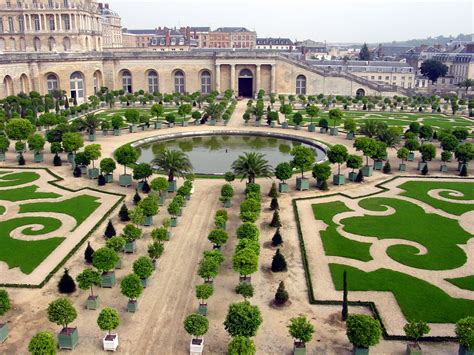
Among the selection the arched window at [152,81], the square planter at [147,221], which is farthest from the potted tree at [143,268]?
the arched window at [152,81]

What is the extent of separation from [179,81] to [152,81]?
5.10 m

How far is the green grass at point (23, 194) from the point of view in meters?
36.2

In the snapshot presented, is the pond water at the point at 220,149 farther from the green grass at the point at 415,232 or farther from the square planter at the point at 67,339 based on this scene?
the square planter at the point at 67,339

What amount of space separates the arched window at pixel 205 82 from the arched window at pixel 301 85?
54.9ft

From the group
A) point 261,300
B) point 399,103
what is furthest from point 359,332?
point 399,103

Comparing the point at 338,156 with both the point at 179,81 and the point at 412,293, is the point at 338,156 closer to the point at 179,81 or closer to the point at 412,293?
the point at 412,293

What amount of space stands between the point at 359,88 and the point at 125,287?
75741mm

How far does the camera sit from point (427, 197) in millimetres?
36812

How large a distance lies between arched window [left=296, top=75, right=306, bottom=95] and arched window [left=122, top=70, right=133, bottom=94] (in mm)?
31424

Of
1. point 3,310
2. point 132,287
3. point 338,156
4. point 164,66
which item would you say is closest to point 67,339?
point 3,310

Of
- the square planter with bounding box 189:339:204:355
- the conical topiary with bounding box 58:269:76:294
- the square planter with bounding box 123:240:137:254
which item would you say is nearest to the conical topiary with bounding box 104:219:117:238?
the square planter with bounding box 123:240:137:254

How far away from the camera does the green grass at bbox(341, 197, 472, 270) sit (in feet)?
87.9

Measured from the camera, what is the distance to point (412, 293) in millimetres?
23422

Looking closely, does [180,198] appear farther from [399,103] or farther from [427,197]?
[399,103]
